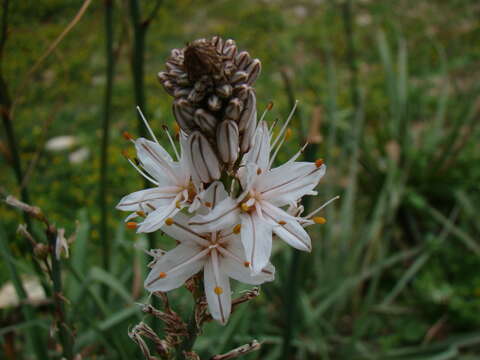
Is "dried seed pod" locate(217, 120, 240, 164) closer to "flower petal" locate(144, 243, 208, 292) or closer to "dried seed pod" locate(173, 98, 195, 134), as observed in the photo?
"dried seed pod" locate(173, 98, 195, 134)

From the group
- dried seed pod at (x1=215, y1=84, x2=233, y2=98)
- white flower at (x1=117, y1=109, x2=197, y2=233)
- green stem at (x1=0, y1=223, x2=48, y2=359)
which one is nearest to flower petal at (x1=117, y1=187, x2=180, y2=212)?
white flower at (x1=117, y1=109, x2=197, y2=233)

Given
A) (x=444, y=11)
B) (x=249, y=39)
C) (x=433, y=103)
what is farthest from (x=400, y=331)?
(x=444, y=11)

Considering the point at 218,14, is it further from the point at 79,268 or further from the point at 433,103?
the point at 79,268

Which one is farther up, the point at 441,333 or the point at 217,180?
the point at 217,180

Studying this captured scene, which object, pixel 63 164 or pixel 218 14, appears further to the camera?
pixel 218 14

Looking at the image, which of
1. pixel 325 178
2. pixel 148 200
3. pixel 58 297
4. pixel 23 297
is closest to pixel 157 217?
pixel 148 200

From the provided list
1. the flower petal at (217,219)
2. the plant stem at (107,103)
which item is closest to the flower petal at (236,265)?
the flower petal at (217,219)
